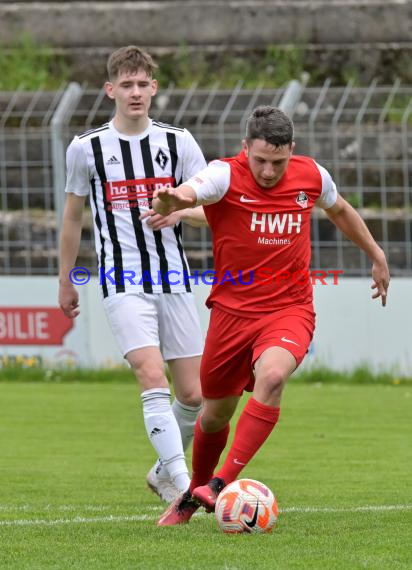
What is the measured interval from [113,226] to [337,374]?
304 inches

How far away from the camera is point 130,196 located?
24.5 ft

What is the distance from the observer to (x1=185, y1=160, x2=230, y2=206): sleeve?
637 centimetres

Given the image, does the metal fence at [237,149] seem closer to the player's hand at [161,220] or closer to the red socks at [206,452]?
the player's hand at [161,220]

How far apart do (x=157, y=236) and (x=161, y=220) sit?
0.41 meters

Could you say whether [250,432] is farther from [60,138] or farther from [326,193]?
[60,138]

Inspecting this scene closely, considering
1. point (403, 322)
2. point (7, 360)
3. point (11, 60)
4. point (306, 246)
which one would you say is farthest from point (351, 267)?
point (306, 246)

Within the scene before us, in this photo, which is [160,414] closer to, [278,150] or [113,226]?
[113,226]

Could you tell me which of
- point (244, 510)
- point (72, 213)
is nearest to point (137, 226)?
point (72, 213)

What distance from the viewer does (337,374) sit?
583 inches

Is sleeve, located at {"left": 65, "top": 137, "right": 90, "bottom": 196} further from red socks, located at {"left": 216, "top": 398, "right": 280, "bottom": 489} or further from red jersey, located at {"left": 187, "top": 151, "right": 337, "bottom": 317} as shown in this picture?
red socks, located at {"left": 216, "top": 398, "right": 280, "bottom": 489}

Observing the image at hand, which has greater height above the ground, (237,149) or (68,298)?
(237,149)

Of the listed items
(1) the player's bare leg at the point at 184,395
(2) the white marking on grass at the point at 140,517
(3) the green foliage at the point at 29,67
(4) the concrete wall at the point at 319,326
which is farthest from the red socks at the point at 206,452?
(3) the green foliage at the point at 29,67

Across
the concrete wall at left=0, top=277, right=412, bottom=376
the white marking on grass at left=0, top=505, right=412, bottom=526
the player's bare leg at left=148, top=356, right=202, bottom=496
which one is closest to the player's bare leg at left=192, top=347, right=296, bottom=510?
the white marking on grass at left=0, top=505, right=412, bottom=526

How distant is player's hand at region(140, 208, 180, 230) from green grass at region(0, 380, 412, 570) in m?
1.48
